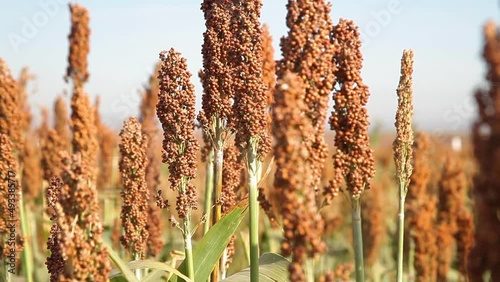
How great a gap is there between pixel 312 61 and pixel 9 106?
3.37m

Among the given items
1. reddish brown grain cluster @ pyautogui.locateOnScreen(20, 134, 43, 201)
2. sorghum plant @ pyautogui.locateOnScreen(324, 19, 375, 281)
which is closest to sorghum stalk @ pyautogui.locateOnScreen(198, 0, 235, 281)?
sorghum plant @ pyautogui.locateOnScreen(324, 19, 375, 281)

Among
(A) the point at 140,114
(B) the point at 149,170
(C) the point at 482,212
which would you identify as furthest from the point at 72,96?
(C) the point at 482,212

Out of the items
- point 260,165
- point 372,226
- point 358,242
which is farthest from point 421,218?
point 372,226

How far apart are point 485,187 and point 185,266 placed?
1977 mm

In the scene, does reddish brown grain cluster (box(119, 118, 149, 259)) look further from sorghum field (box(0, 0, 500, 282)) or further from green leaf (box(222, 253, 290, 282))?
green leaf (box(222, 253, 290, 282))

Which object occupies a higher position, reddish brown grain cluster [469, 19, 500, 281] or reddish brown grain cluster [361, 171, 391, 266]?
reddish brown grain cluster [469, 19, 500, 281]

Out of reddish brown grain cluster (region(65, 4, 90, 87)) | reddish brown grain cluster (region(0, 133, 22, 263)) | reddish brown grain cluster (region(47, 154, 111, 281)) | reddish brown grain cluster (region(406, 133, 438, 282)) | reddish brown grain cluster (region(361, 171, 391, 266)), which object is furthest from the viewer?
reddish brown grain cluster (region(361, 171, 391, 266))

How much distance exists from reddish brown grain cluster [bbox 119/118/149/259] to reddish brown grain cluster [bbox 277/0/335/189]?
1546 millimetres

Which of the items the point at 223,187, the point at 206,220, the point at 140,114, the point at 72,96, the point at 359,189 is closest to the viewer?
the point at 359,189

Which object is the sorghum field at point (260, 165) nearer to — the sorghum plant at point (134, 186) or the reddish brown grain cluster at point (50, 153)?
the sorghum plant at point (134, 186)

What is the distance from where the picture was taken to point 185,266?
3.30 m

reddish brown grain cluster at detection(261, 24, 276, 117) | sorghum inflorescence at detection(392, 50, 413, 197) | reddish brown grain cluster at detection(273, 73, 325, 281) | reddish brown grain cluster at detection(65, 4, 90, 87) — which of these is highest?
reddish brown grain cluster at detection(65, 4, 90, 87)

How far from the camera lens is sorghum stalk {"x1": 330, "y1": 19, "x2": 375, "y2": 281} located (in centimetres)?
268

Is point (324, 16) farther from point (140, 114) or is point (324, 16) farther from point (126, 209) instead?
point (140, 114)
